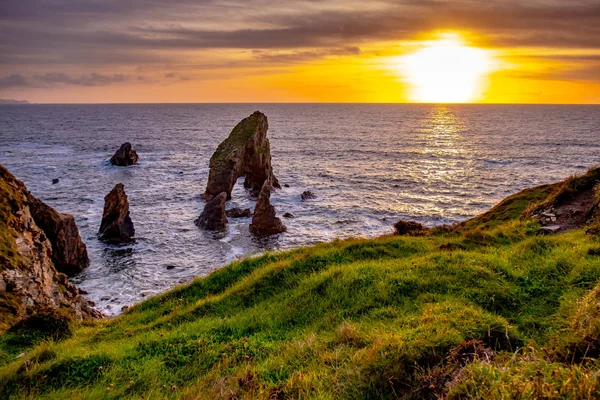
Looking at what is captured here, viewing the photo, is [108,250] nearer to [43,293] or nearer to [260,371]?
[43,293]

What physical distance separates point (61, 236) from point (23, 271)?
15989mm

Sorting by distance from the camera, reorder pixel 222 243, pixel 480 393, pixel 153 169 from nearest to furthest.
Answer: pixel 480 393 → pixel 222 243 → pixel 153 169

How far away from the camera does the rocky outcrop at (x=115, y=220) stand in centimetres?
3731

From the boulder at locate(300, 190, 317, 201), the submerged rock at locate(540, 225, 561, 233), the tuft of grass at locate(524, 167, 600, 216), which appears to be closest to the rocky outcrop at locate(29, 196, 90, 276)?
the boulder at locate(300, 190, 317, 201)

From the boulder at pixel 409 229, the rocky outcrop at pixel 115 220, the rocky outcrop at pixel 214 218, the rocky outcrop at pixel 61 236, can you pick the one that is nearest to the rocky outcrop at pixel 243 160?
the rocky outcrop at pixel 214 218

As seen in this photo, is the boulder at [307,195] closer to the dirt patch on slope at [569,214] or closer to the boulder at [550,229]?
the dirt patch on slope at [569,214]

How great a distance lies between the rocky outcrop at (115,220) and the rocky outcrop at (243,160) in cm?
1664

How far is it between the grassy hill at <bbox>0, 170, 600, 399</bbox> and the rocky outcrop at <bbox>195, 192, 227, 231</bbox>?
2750 cm

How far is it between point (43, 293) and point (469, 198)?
53523 mm

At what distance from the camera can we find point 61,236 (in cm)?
2933

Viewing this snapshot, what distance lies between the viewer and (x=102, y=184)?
61.3 m

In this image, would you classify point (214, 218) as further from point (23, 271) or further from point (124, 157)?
point (124, 157)

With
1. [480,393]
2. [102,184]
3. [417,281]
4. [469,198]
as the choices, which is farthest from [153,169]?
[480,393]

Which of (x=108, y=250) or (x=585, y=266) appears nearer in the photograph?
(x=585, y=266)
